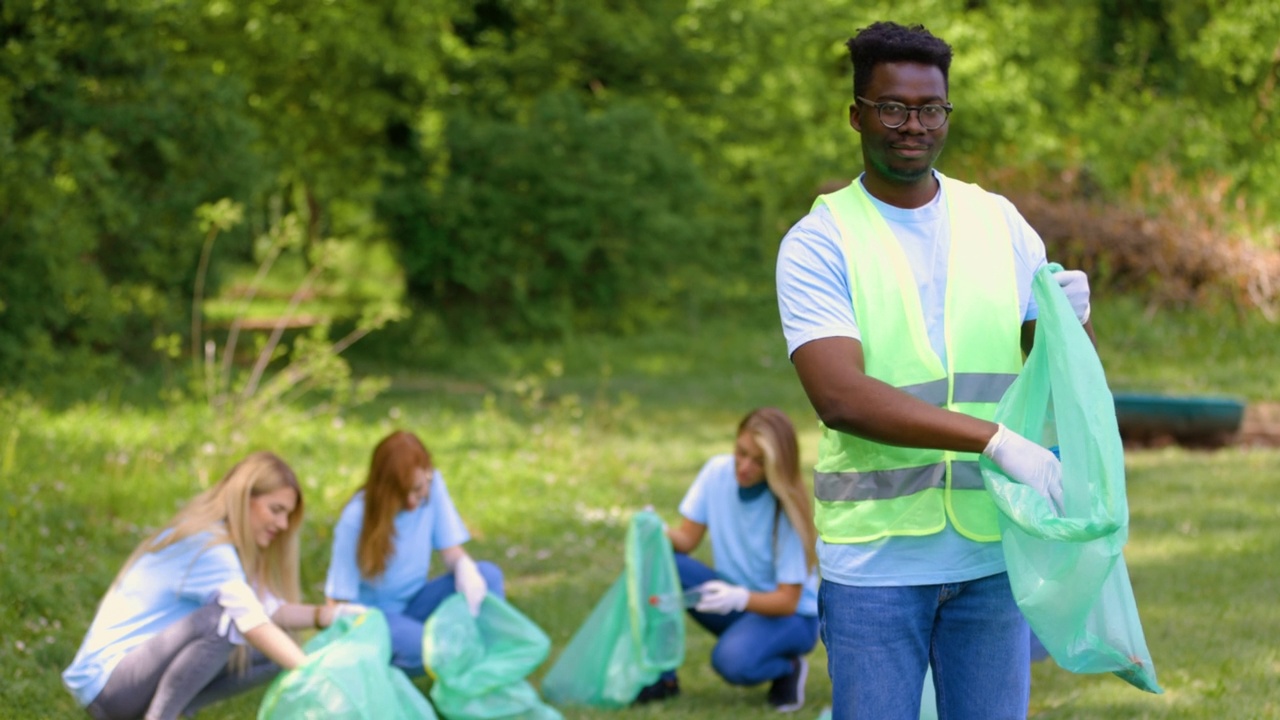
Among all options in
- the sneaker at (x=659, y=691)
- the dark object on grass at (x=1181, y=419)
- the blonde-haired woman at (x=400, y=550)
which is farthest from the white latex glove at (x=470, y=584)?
the dark object on grass at (x=1181, y=419)

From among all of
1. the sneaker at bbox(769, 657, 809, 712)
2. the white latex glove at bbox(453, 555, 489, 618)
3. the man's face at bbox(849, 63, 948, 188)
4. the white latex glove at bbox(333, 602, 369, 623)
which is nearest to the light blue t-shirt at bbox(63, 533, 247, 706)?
the white latex glove at bbox(333, 602, 369, 623)

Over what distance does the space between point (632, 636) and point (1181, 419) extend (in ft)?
21.3

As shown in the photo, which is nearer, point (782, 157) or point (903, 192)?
point (903, 192)

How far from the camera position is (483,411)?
12.3m

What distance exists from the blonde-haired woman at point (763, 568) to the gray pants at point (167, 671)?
1.63m

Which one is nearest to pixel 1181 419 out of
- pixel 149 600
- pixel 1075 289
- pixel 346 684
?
pixel 346 684

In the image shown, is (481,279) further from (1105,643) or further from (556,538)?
(1105,643)

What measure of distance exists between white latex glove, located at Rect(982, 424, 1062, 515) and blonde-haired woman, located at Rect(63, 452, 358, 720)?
277 centimetres

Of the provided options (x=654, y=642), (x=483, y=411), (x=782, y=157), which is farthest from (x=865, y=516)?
(x=782, y=157)

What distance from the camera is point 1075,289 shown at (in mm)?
2537

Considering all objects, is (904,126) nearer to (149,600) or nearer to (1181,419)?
(149,600)

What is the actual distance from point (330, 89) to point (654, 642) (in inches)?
505

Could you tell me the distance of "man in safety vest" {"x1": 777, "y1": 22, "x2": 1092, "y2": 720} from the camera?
241 centimetres

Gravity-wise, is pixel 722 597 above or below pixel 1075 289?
below
